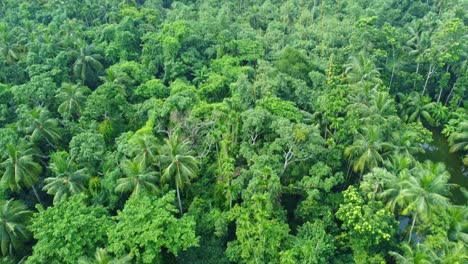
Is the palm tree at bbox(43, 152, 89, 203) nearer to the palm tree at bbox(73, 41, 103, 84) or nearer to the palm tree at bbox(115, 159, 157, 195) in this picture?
the palm tree at bbox(115, 159, 157, 195)

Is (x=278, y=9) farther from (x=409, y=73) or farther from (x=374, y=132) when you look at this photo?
(x=374, y=132)

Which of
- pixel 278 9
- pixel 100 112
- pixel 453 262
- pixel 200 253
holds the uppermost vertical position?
pixel 278 9

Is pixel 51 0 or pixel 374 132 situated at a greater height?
pixel 51 0

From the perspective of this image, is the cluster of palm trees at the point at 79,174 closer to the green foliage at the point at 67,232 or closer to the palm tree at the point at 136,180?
the palm tree at the point at 136,180

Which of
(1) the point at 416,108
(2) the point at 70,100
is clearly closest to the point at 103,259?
(2) the point at 70,100

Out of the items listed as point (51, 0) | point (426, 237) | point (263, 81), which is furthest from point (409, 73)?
point (51, 0)

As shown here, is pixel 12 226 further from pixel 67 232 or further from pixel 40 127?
pixel 40 127

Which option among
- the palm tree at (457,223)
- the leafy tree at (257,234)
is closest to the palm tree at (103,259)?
the leafy tree at (257,234)
